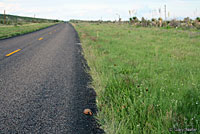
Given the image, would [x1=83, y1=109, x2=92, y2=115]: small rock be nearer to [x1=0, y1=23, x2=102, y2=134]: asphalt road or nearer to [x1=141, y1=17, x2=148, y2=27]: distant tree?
[x1=0, y1=23, x2=102, y2=134]: asphalt road

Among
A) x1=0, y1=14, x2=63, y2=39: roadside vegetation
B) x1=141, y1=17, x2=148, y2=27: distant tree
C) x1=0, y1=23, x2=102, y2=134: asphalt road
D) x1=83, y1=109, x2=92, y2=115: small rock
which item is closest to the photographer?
x1=0, y1=23, x2=102, y2=134: asphalt road

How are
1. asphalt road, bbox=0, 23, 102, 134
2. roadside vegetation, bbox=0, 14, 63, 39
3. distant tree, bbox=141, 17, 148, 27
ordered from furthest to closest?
distant tree, bbox=141, 17, 148, 27, roadside vegetation, bbox=0, 14, 63, 39, asphalt road, bbox=0, 23, 102, 134

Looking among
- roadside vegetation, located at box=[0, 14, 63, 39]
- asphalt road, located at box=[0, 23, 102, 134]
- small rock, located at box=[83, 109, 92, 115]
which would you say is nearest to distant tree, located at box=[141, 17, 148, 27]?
roadside vegetation, located at box=[0, 14, 63, 39]

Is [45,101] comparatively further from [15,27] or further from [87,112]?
[15,27]

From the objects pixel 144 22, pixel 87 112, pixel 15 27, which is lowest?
pixel 87 112

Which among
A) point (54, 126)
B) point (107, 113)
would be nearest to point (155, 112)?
point (107, 113)

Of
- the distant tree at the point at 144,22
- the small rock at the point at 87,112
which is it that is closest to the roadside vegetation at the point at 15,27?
the small rock at the point at 87,112

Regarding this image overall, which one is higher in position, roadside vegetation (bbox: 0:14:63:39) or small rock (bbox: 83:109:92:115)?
roadside vegetation (bbox: 0:14:63:39)

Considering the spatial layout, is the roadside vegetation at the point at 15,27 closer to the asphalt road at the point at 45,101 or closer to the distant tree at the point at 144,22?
the asphalt road at the point at 45,101

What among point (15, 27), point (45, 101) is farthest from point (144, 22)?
point (45, 101)

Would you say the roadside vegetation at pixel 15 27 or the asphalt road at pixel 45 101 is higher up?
the roadside vegetation at pixel 15 27

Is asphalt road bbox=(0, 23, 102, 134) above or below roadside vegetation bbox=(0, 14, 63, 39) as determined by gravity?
below

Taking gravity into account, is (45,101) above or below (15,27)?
below

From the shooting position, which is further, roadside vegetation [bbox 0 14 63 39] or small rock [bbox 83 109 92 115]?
roadside vegetation [bbox 0 14 63 39]
